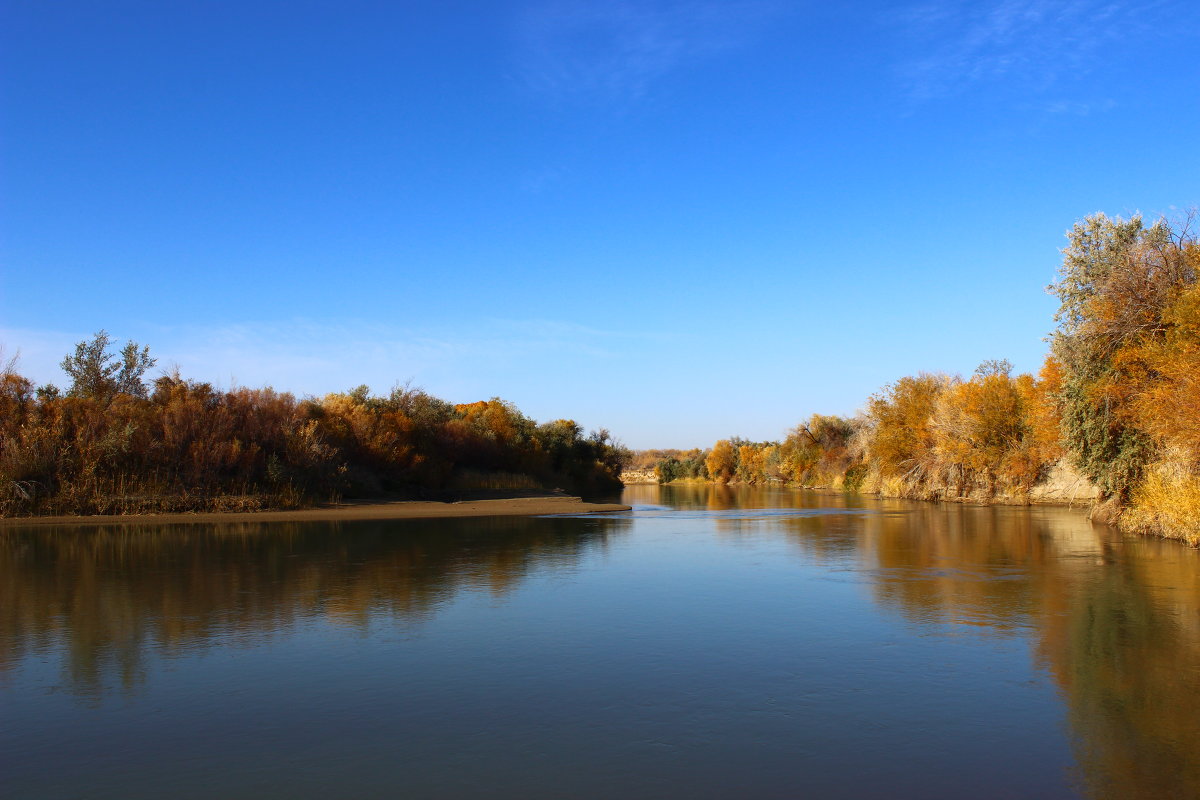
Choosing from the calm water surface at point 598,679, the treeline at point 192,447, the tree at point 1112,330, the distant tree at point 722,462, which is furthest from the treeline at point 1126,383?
the distant tree at point 722,462

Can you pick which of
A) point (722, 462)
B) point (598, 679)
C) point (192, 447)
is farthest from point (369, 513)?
point (722, 462)

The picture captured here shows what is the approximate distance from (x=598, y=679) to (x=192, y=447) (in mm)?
28618

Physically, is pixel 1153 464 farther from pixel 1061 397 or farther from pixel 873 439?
pixel 873 439

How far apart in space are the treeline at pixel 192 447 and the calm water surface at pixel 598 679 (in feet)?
45.7

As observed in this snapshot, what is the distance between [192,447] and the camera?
32.4 m

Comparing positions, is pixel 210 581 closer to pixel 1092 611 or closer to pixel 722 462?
pixel 1092 611

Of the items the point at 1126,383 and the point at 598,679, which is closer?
the point at 598,679

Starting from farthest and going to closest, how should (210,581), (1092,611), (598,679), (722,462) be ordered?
(722,462)
(210,581)
(1092,611)
(598,679)

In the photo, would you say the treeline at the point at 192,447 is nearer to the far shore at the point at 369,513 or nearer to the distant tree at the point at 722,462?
the far shore at the point at 369,513

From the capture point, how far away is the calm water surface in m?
6.22

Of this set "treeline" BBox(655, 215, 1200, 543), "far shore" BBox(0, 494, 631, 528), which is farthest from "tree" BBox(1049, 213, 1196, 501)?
"far shore" BBox(0, 494, 631, 528)

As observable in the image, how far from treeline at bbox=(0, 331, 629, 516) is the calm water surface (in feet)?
45.7

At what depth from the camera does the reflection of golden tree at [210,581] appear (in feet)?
34.9

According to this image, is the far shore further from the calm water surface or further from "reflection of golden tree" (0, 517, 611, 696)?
the calm water surface
